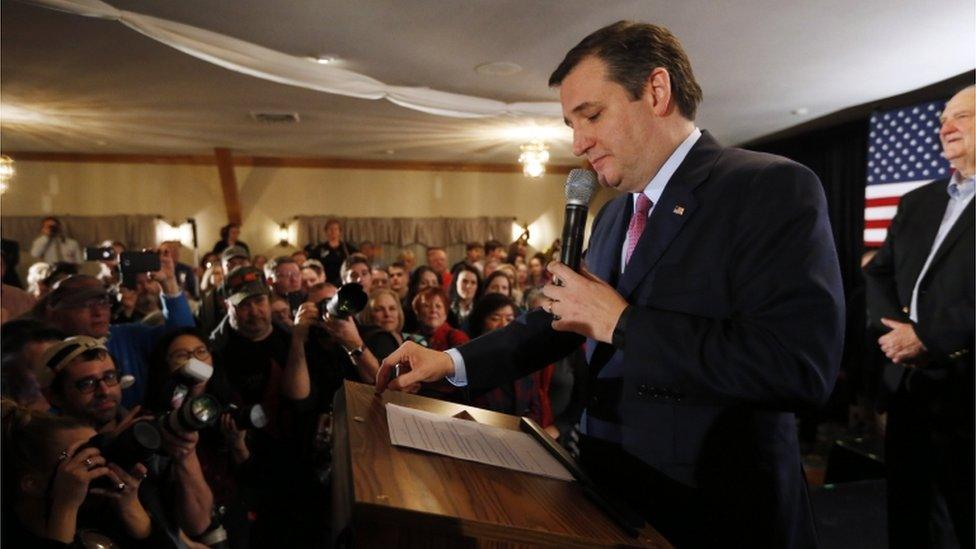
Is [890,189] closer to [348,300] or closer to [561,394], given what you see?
[561,394]

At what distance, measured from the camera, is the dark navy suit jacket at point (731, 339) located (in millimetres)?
958

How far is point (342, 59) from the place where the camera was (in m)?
4.70

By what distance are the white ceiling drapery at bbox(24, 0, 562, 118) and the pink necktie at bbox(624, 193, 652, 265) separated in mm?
3384

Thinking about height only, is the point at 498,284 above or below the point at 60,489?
above

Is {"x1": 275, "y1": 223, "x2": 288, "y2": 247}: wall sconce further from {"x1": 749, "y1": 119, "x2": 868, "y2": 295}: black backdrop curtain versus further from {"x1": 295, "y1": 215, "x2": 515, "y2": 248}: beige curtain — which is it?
{"x1": 749, "y1": 119, "x2": 868, "y2": 295}: black backdrop curtain

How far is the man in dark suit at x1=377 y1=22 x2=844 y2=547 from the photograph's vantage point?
0.96 m

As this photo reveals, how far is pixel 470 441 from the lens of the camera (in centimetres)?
95

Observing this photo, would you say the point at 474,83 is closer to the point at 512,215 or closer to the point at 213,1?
the point at 213,1

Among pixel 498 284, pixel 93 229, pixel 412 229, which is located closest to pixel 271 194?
pixel 412 229

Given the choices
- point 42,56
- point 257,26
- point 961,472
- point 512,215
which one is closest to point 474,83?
point 257,26

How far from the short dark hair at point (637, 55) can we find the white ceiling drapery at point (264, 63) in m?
3.27

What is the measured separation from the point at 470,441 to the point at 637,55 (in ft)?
2.43

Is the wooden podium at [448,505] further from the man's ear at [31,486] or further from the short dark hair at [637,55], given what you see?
the man's ear at [31,486]

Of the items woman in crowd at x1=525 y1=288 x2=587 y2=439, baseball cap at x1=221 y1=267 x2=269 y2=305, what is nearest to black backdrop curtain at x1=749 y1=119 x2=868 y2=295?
woman in crowd at x1=525 y1=288 x2=587 y2=439
